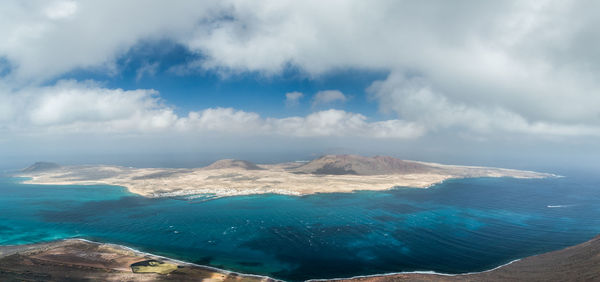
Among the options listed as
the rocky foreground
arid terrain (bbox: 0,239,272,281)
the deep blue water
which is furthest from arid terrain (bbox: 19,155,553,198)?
the rocky foreground

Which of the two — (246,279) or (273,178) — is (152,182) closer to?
(273,178)

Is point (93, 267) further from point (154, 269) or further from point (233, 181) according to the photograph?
point (233, 181)

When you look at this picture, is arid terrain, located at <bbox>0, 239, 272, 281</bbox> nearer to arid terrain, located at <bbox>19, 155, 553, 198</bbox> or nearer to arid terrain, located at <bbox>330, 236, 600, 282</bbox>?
arid terrain, located at <bbox>330, 236, 600, 282</bbox>

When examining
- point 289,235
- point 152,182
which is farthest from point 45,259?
point 152,182

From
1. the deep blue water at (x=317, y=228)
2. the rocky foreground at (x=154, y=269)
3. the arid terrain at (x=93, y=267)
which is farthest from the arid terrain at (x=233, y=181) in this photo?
the rocky foreground at (x=154, y=269)

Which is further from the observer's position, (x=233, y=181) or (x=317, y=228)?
(x=233, y=181)

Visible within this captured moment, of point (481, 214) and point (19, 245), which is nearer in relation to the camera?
point (19, 245)

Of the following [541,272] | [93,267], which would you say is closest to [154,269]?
[93,267]
